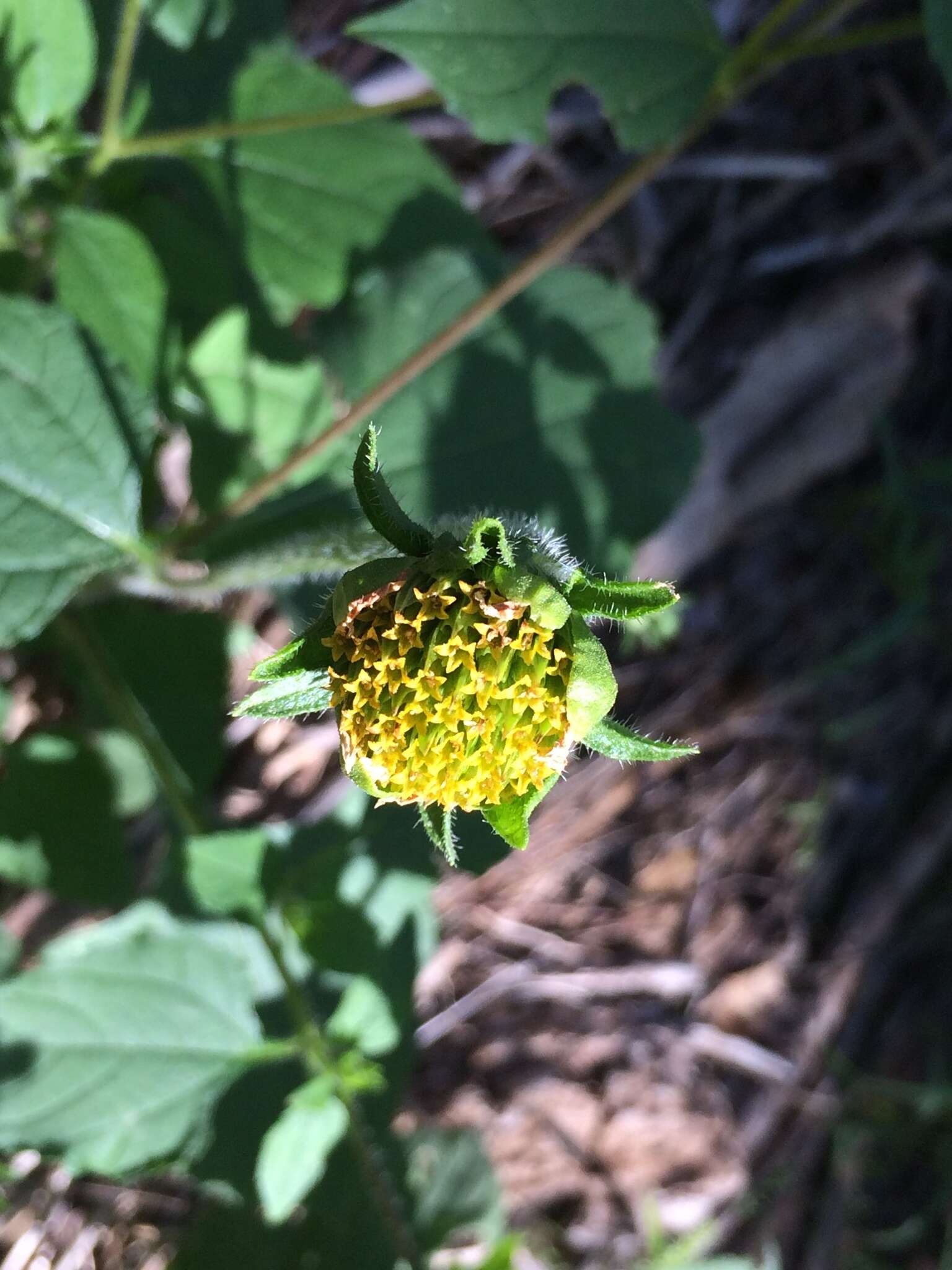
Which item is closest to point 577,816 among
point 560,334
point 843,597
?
point 843,597

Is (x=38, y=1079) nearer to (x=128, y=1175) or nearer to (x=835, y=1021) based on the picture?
(x=128, y=1175)

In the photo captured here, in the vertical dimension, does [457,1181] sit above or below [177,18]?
below

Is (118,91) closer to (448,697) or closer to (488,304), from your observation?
(488,304)

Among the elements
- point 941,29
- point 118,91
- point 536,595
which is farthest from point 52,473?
point 941,29

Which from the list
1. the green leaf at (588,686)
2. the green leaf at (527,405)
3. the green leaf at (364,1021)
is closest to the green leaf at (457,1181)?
the green leaf at (364,1021)

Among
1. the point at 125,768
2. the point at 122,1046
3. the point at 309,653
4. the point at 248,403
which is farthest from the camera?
the point at 125,768

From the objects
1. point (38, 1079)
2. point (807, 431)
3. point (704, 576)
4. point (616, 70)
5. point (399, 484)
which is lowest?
point (704, 576)
